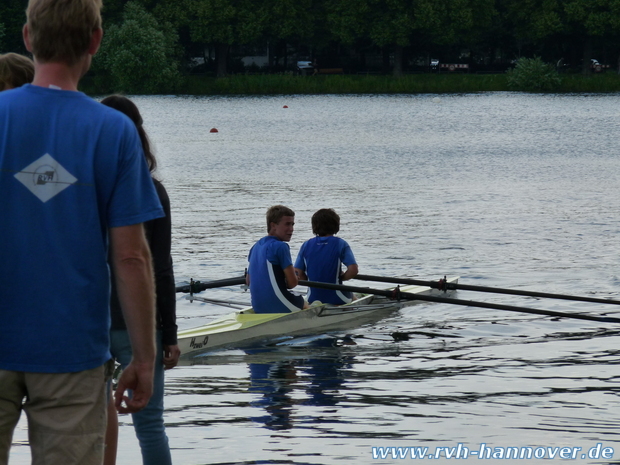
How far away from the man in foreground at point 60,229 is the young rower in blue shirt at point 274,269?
5.08 metres

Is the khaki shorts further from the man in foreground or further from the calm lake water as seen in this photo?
the calm lake water

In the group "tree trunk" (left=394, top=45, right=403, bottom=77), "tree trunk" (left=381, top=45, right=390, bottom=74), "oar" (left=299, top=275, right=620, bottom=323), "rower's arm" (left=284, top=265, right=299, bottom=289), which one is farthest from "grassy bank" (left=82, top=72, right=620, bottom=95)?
"rower's arm" (left=284, top=265, right=299, bottom=289)

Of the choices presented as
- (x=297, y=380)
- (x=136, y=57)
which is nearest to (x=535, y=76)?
(x=136, y=57)

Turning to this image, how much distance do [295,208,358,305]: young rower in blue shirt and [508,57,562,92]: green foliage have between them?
7241cm

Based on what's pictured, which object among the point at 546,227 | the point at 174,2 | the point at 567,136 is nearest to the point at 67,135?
the point at 546,227

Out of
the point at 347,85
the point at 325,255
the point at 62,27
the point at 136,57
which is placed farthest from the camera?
the point at 347,85

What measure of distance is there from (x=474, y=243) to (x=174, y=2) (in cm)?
7932

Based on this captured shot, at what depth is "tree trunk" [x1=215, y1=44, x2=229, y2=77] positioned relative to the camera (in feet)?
307

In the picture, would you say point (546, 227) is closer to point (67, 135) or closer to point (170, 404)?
point (170, 404)

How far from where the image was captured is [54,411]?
2768mm

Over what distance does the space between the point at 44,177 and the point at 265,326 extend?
664cm

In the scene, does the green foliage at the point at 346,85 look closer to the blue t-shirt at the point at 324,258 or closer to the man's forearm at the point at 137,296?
the blue t-shirt at the point at 324,258

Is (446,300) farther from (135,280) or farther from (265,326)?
(135,280)

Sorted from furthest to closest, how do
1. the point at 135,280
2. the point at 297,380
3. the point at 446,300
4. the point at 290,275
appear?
the point at 446,300 < the point at 290,275 < the point at 297,380 < the point at 135,280
